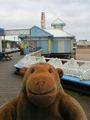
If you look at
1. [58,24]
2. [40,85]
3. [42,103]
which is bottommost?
[42,103]

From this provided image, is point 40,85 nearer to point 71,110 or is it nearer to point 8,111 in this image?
point 71,110

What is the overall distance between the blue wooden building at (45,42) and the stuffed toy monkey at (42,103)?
1667 cm

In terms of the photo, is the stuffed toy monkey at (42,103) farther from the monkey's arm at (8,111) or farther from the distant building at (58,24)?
the distant building at (58,24)

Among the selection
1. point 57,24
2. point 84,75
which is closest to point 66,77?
point 84,75

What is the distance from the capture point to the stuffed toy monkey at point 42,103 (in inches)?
61.5

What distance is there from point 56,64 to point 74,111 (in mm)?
4555

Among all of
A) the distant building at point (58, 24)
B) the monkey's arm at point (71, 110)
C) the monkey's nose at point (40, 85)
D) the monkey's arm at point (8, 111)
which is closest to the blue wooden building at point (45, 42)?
the distant building at point (58, 24)

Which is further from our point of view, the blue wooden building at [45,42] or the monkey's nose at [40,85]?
the blue wooden building at [45,42]

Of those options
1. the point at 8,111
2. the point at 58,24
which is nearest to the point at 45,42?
the point at 58,24

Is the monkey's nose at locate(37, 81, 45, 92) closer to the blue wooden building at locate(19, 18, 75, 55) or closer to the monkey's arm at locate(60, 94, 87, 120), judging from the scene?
the monkey's arm at locate(60, 94, 87, 120)

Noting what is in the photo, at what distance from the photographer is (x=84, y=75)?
4727 mm

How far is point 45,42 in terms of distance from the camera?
18844 millimetres

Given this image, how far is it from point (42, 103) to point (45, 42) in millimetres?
17500

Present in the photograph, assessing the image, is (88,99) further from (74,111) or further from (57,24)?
(57,24)
